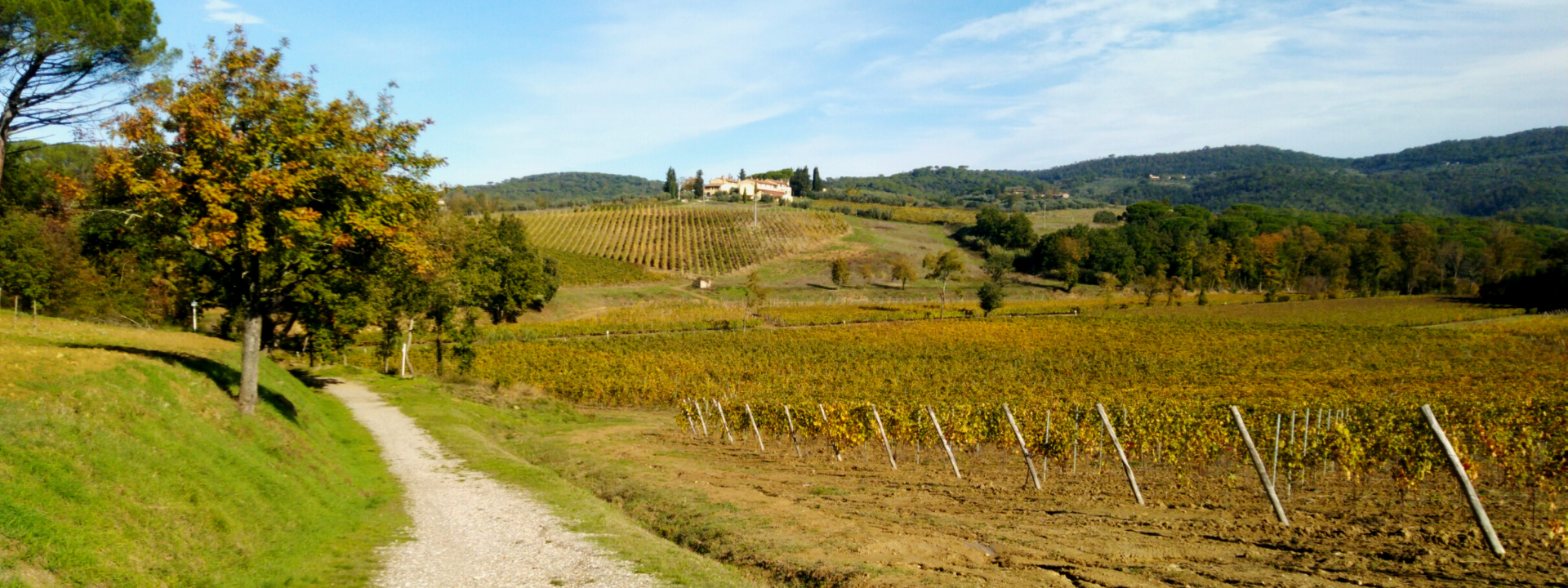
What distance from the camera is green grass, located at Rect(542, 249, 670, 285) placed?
3816 inches

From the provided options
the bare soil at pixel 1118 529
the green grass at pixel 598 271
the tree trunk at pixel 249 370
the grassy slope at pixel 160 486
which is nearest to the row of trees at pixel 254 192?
the tree trunk at pixel 249 370

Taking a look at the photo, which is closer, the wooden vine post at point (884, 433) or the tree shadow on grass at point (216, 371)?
the tree shadow on grass at point (216, 371)

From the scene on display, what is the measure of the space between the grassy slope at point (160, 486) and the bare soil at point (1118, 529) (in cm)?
634

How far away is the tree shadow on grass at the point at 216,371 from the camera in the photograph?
57.5ft

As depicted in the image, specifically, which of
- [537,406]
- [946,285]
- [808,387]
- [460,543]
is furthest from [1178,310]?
[460,543]

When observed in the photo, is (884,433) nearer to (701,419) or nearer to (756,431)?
(756,431)

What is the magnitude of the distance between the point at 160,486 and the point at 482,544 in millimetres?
4246

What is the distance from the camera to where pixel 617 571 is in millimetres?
11039

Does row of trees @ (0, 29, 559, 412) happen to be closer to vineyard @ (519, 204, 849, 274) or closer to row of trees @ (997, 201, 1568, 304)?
vineyard @ (519, 204, 849, 274)

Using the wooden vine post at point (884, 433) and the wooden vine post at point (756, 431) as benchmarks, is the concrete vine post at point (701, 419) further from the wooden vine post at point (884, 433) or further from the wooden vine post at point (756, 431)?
the wooden vine post at point (884, 433)

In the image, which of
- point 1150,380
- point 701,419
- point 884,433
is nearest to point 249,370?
point 884,433

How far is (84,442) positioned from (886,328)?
65135mm

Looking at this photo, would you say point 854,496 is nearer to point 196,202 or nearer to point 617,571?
point 617,571

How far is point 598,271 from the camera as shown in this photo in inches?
3949
